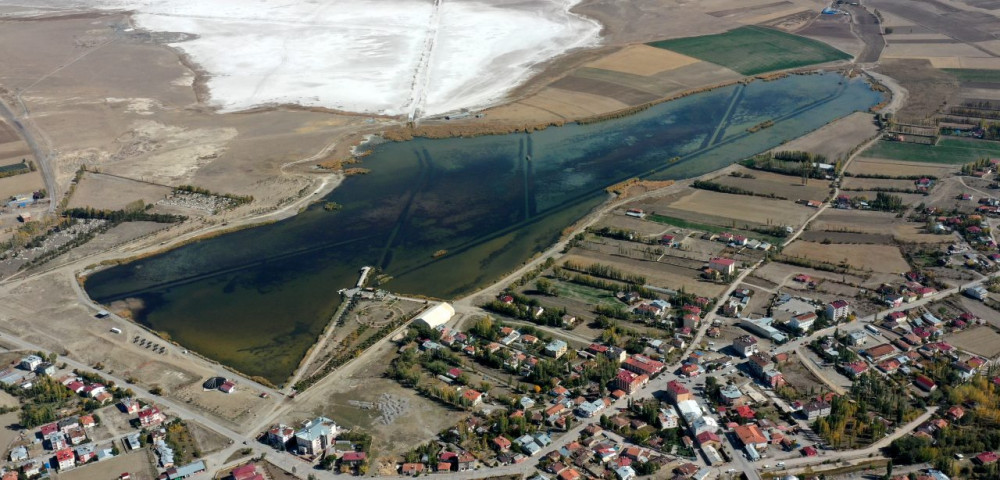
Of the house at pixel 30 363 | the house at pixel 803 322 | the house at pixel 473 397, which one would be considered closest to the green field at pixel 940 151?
the house at pixel 803 322

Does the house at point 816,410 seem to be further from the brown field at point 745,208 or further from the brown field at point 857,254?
the brown field at point 745,208

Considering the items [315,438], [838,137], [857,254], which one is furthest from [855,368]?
[838,137]

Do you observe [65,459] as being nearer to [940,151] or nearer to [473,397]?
[473,397]

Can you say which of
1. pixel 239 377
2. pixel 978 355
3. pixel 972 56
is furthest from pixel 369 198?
pixel 972 56

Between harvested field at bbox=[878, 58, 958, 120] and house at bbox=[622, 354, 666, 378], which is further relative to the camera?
harvested field at bbox=[878, 58, 958, 120]

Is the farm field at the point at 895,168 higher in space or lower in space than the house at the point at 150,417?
higher

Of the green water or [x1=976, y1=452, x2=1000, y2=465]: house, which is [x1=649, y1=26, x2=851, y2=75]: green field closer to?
the green water

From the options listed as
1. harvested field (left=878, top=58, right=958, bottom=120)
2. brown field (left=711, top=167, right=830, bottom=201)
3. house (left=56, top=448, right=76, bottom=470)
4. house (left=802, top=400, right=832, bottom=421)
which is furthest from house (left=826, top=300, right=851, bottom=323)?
harvested field (left=878, top=58, right=958, bottom=120)
